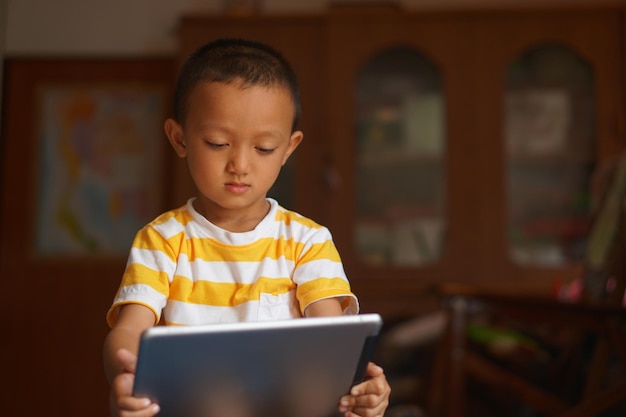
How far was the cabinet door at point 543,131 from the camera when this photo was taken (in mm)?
→ 2105

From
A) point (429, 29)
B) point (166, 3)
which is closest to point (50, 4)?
point (166, 3)

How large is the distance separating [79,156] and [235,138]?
1884 mm

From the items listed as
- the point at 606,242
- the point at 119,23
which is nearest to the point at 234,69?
the point at 606,242

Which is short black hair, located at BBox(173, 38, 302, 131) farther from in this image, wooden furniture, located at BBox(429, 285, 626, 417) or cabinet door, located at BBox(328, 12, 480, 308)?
cabinet door, located at BBox(328, 12, 480, 308)

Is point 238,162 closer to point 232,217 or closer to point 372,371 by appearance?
point 232,217

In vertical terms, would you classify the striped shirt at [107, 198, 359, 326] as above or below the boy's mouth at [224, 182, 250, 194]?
below

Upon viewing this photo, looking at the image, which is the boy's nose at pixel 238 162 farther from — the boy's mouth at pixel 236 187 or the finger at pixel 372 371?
the finger at pixel 372 371

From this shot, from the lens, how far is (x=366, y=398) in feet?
1.86

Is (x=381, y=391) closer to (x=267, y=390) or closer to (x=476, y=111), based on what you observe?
(x=267, y=390)

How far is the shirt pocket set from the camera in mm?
600

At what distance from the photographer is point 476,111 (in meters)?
2.13

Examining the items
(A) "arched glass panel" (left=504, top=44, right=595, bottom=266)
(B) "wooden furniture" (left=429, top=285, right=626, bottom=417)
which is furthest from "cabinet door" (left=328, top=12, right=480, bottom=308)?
(B) "wooden furniture" (left=429, top=285, right=626, bottom=417)

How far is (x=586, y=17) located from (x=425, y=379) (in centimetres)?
116

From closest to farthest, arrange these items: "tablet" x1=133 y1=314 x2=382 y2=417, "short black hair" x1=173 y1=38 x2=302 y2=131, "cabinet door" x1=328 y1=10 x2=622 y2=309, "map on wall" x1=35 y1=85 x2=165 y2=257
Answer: "tablet" x1=133 y1=314 x2=382 y2=417 → "short black hair" x1=173 y1=38 x2=302 y2=131 → "cabinet door" x1=328 y1=10 x2=622 y2=309 → "map on wall" x1=35 y1=85 x2=165 y2=257
